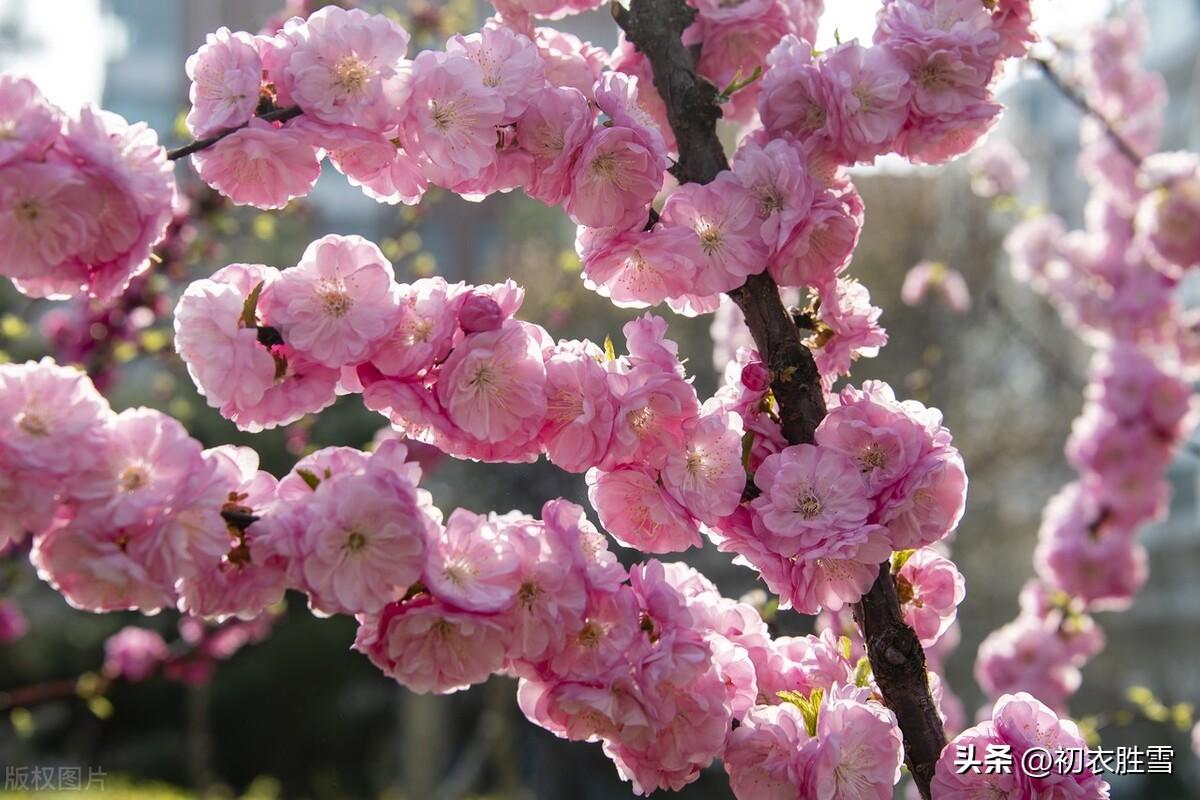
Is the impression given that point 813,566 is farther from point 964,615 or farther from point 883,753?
point 964,615

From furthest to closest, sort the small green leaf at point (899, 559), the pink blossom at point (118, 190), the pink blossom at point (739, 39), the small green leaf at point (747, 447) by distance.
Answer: the pink blossom at point (739, 39) < the small green leaf at point (899, 559) < the small green leaf at point (747, 447) < the pink blossom at point (118, 190)

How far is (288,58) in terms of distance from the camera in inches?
48.8

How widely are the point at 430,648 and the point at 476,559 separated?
0.10 meters

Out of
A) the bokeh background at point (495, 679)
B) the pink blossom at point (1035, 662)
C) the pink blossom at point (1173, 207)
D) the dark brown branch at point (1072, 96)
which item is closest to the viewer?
the dark brown branch at point (1072, 96)

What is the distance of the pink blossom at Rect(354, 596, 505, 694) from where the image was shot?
42.8 inches

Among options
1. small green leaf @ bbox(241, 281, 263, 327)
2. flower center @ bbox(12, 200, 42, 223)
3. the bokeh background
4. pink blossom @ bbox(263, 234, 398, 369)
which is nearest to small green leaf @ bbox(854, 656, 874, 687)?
pink blossom @ bbox(263, 234, 398, 369)

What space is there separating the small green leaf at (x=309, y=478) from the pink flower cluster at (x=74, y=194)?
0.87 ft

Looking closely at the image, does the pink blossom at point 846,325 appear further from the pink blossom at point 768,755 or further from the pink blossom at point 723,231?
the pink blossom at point 768,755

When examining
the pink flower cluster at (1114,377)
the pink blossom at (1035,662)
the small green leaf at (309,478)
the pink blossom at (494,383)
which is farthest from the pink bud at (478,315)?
the pink blossom at (1035,662)

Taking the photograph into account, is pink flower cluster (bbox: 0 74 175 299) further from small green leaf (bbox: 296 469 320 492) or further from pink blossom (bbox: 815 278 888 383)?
pink blossom (bbox: 815 278 888 383)

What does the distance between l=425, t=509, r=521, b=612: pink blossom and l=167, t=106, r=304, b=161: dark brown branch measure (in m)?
0.47

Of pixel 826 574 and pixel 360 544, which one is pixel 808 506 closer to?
pixel 826 574

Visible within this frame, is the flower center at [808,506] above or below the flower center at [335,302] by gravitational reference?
below

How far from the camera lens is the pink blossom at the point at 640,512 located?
49.2 inches
